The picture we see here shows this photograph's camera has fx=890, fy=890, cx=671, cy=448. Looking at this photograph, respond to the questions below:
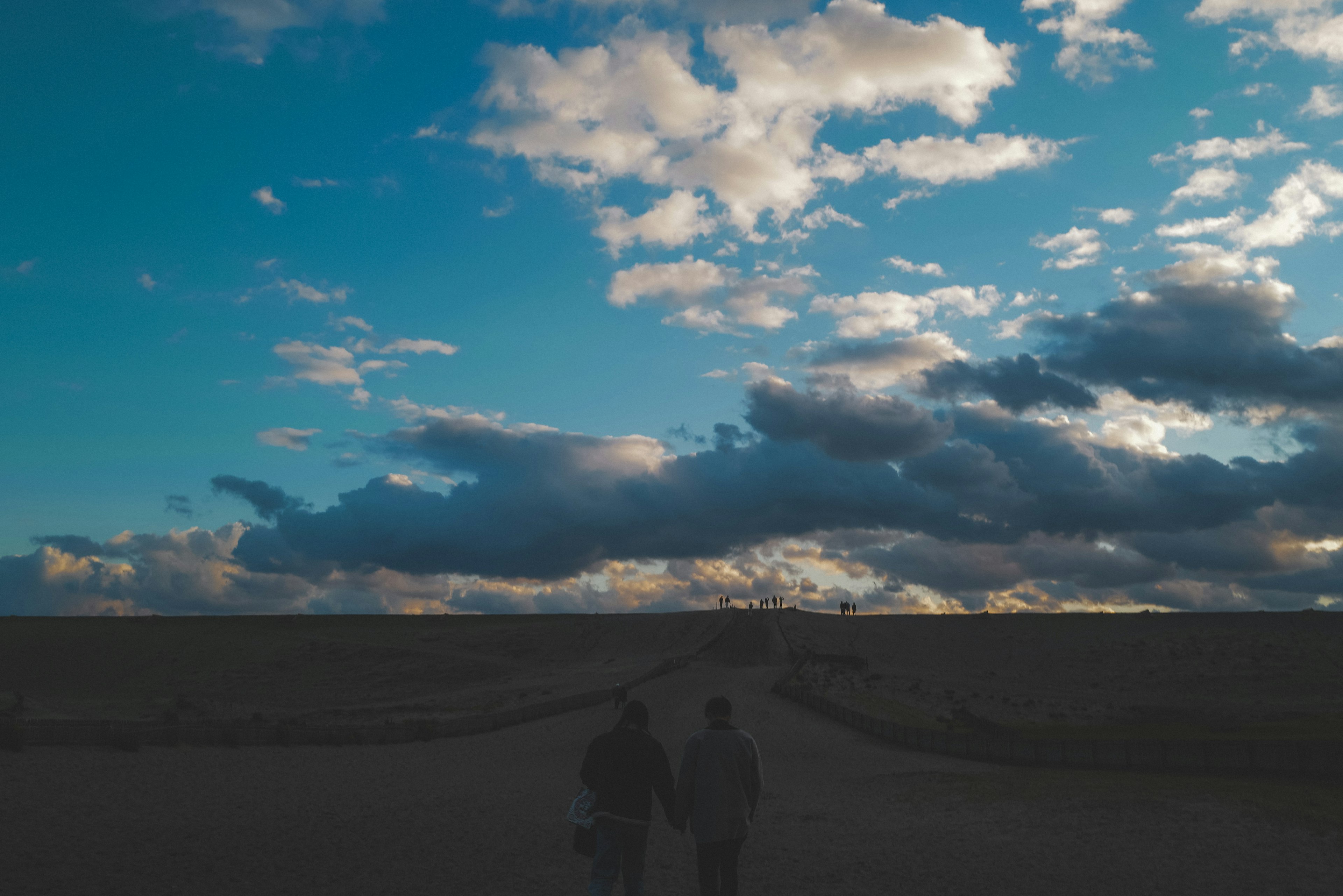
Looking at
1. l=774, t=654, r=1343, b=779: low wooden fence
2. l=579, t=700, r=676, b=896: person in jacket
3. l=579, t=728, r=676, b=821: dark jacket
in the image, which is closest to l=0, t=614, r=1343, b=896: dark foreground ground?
l=774, t=654, r=1343, b=779: low wooden fence

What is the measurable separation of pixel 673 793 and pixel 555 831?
26.7ft

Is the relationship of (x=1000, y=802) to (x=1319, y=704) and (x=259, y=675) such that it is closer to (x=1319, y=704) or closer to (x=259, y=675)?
(x=1319, y=704)

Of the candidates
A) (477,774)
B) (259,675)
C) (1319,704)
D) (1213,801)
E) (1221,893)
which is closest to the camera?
(1221,893)

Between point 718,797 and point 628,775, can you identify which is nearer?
point 628,775

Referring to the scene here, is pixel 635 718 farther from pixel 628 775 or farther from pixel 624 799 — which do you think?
pixel 624 799

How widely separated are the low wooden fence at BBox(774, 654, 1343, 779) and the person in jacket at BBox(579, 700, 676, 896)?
17362 millimetres

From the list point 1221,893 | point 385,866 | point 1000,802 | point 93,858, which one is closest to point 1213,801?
point 1000,802

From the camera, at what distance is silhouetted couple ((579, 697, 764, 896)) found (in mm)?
7414

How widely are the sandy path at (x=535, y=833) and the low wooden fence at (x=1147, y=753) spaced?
1.24 meters

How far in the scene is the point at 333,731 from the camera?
26.7m

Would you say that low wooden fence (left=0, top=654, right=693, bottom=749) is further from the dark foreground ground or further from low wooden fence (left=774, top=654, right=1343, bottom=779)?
Result: low wooden fence (left=774, top=654, right=1343, bottom=779)

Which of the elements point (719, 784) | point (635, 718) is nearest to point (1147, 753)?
point (719, 784)

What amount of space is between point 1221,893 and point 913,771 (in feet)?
39.2

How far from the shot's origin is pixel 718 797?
25.6ft
